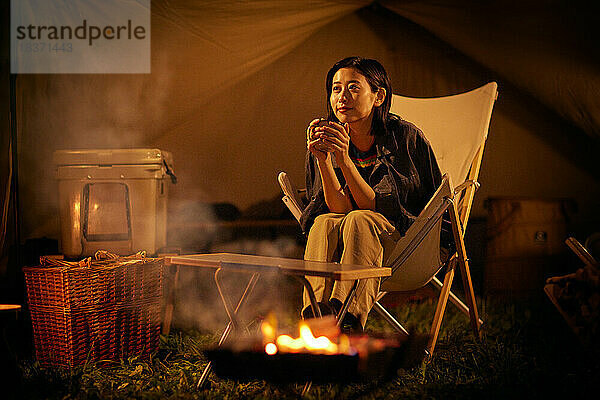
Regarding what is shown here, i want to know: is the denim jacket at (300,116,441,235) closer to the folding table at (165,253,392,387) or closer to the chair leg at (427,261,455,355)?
the chair leg at (427,261,455,355)

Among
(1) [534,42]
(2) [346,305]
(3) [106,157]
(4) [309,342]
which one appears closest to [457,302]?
(2) [346,305]

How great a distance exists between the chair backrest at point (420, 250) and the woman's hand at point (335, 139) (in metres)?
0.33

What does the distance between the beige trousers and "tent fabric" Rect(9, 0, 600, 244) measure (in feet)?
5.20

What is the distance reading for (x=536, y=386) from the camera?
203 centimetres

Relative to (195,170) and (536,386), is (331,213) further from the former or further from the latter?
(195,170)

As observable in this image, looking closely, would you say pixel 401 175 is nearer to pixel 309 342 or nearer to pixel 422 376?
pixel 422 376

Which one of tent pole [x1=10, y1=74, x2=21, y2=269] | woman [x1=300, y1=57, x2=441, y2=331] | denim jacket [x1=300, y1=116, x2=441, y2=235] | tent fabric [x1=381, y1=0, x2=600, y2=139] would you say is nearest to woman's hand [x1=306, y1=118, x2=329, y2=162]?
woman [x1=300, y1=57, x2=441, y2=331]

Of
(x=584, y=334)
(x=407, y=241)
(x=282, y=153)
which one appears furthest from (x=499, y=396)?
(x=282, y=153)

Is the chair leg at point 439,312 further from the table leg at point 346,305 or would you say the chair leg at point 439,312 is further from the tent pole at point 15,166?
the tent pole at point 15,166

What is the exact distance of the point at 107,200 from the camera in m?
2.70

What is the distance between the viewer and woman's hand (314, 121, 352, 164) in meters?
2.21

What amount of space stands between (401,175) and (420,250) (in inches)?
11.9

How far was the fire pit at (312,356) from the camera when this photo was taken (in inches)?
67.8

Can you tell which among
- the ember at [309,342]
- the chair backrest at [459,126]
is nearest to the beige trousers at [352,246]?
the ember at [309,342]
